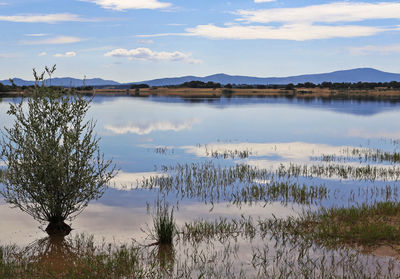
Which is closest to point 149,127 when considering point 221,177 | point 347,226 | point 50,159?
point 221,177

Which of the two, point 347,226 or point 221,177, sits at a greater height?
point 347,226

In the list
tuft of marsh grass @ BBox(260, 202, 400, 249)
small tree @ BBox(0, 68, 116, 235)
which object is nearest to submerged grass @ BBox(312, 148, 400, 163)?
tuft of marsh grass @ BBox(260, 202, 400, 249)

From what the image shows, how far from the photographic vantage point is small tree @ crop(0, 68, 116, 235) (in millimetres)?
12781

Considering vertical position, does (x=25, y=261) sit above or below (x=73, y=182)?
below

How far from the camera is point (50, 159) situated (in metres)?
12.7

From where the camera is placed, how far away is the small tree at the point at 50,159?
503 inches

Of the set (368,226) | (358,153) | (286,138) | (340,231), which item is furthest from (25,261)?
(286,138)

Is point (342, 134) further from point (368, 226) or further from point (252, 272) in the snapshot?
point (252, 272)

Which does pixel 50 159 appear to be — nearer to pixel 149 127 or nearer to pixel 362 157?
pixel 362 157

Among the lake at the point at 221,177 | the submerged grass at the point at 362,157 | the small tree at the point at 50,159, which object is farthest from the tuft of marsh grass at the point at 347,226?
the submerged grass at the point at 362,157

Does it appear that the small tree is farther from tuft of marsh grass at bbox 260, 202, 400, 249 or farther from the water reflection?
the water reflection

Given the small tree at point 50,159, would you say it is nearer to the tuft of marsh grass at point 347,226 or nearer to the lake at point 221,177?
the lake at point 221,177

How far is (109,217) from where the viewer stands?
15.3m

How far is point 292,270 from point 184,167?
16.0 meters
